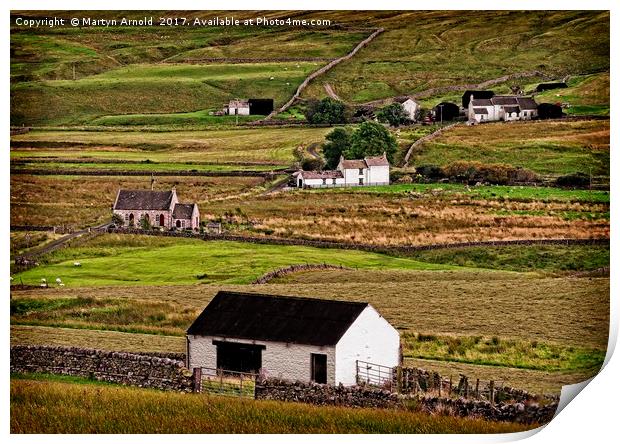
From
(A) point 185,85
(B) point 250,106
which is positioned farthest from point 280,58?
(A) point 185,85

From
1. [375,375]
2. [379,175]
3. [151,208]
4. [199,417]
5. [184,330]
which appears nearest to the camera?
[199,417]

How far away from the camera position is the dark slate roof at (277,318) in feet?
64.4

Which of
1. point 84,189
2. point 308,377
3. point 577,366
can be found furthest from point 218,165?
point 577,366

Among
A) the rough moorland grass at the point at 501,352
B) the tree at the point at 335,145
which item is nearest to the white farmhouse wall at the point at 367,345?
the rough moorland grass at the point at 501,352

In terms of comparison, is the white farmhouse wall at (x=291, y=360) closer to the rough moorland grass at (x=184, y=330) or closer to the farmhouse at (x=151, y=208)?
the rough moorland grass at (x=184, y=330)

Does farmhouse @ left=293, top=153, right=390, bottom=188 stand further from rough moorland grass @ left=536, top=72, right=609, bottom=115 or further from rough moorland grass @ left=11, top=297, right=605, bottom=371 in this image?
rough moorland grass @ left=536, top=72, right=609, bottom=115

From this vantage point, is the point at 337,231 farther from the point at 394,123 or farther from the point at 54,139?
the point at 54,139

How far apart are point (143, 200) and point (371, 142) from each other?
2615 mm

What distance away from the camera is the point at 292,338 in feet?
64.5

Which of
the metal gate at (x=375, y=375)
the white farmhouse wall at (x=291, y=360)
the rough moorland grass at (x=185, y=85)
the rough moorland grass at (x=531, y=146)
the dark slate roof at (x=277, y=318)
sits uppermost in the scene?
the rough moorland grass at (x=185, y=85)

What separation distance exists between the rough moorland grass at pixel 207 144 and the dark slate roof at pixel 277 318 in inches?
69.4

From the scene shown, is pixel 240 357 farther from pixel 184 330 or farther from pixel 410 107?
pixel 410 107

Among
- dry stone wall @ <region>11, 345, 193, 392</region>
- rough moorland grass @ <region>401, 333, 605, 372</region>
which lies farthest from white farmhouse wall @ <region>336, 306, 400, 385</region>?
dry stone wall @ <region>11, 345, 193, 392</region>

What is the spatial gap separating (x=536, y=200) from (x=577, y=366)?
201cm
